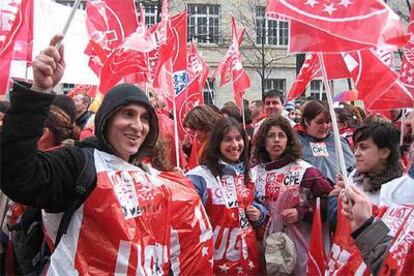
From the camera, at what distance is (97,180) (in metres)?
2.62

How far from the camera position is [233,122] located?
4812 millimetres

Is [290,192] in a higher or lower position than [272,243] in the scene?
higher

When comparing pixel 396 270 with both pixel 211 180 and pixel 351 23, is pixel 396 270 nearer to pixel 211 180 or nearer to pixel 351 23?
pixel 351 23

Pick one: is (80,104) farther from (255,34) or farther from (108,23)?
(255,34)

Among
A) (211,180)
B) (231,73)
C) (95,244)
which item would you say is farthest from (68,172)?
(231,73)

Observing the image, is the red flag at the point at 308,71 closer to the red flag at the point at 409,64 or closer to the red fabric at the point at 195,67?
the red fabric at the point at 195,67

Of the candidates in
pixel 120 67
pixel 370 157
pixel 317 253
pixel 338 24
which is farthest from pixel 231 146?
pixel 338 24

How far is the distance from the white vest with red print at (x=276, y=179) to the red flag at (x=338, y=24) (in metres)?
2.01

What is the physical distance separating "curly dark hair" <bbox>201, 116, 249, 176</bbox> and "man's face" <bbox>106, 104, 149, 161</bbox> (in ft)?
5.49

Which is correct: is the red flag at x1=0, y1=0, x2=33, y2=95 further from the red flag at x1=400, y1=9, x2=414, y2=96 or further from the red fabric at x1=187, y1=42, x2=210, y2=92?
the red flag at x1=400, y1=9, x2=414, y2=96

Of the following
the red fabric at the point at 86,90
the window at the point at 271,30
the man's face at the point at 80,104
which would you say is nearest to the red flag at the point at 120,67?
the man's face at the point at 80,104

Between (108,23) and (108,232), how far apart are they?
438 cm

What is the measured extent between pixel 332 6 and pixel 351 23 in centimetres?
15

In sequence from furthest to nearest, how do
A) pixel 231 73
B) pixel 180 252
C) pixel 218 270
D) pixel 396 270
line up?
pixel 231 73, pixel 218 270, pixel 180 252, pixel 396 270
